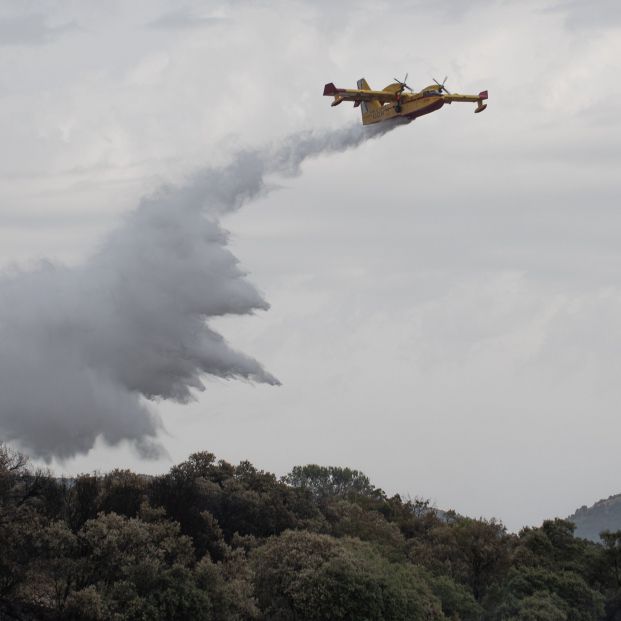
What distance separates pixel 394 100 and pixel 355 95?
3299 millimetres

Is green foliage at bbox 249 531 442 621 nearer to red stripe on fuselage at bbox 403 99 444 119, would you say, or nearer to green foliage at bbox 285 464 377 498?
red stripe on fuselage at bbox 403 99 444 119

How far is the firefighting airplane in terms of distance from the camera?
85375mm

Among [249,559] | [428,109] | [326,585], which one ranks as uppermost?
[428,109]

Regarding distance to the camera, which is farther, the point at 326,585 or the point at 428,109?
the point at 428,109

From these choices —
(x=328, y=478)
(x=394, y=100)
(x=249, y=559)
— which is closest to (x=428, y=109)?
(x=394, y=100)

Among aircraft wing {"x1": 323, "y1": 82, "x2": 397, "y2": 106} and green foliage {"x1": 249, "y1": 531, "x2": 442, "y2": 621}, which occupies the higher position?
aircraft wing {"x1": 323, "y1": 82, "x2": 397, "y2": 106}

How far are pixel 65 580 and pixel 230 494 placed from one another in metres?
28.7

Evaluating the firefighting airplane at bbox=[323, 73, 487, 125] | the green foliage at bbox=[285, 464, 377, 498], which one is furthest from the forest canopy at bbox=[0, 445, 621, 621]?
the green foliage at bbox=[285, 464, 377, 498]

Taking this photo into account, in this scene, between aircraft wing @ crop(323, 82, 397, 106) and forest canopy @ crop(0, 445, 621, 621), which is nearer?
forest canopy @ crop(0, 445, 621, 621)

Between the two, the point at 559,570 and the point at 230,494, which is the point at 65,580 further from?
the point at 559,570

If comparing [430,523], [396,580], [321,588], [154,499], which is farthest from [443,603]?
[430,523]

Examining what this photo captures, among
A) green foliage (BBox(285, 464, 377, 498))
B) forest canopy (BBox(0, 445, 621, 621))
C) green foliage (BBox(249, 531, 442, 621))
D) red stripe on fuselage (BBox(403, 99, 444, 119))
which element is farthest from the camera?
green foliage (BBox(285, 464, 377, 498))

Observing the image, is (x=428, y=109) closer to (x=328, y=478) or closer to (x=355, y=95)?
(x=355, y=95)

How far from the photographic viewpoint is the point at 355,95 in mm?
88938
